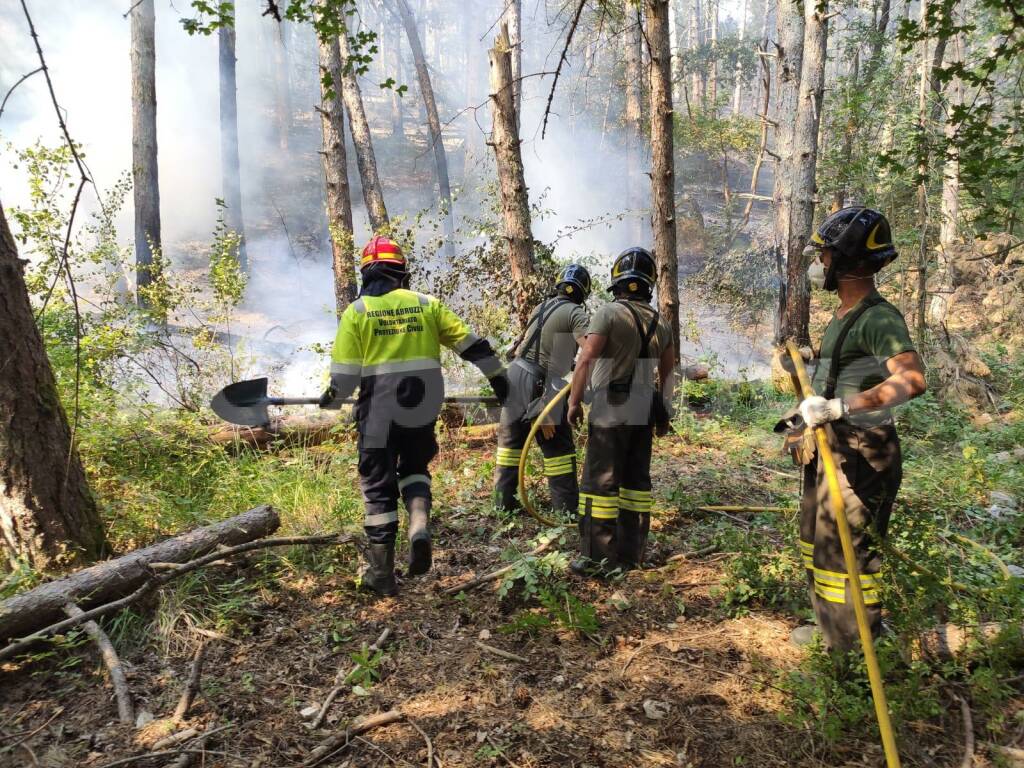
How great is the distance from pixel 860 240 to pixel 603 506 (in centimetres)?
205

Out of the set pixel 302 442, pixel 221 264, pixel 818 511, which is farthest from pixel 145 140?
pixel 818 511

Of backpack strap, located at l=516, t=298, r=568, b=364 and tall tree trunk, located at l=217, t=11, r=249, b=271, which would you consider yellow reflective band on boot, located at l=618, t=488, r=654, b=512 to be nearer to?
backpack strap, located at l=516, t=298, r=568, b=364

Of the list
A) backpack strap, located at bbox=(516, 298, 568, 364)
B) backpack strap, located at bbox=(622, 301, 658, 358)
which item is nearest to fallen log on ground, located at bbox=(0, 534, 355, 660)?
backpack strap, located at bbox=(516, 298, 568, 364)

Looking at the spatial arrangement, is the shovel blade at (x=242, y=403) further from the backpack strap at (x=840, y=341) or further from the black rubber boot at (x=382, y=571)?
the backpack strap at (x=840, y=341)

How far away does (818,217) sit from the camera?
1912 centimetres

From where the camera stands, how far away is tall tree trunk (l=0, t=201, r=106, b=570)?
348cm

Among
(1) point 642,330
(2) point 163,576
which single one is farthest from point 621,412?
(2) point 163,576

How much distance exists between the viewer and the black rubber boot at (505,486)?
5074 millimetres

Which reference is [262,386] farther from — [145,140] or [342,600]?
[145,140]

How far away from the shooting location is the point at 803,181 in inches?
384

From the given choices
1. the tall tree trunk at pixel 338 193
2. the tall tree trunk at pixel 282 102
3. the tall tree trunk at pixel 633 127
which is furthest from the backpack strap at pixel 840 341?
the tall tree trunk at pixel 282 102

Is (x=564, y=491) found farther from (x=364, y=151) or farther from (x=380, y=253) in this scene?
(x=364, y=151)

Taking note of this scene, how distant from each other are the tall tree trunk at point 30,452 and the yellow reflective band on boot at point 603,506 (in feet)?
10.1

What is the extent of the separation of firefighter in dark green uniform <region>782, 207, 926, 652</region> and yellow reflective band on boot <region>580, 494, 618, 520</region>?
1.28 m
